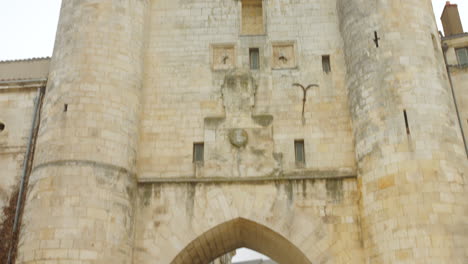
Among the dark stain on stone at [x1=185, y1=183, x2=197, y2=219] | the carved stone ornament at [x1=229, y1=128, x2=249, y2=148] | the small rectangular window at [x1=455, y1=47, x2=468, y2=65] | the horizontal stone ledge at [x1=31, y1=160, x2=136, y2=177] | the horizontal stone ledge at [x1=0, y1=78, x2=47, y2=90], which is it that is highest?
the small rectangular window at [x1=455, y1=47, x2=468, y2=65]

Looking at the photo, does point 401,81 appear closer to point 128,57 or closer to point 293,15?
point 293,15

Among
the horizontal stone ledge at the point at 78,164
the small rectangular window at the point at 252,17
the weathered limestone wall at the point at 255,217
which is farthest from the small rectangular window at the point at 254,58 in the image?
the horizontal stone ledge at the point at 78,164

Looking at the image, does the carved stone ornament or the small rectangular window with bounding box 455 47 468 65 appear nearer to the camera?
the carved stone ornament

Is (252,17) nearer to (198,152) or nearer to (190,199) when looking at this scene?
(198,152)

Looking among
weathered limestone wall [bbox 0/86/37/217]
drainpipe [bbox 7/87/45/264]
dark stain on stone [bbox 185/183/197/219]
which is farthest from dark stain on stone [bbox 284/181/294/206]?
weathered limestone wall [bbox 0/86/37/217]

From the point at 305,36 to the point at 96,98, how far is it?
4914 mm

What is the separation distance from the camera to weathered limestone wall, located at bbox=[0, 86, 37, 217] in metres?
11.5

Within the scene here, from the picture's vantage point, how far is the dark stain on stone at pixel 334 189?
35.6 ft

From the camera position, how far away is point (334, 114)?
11.8m

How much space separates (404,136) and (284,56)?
3.46 meters

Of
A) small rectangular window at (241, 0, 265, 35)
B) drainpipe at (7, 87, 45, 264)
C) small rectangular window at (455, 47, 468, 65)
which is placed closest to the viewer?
drainpipe at (7, 87, 45, 264)

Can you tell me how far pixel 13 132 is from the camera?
39.7ft

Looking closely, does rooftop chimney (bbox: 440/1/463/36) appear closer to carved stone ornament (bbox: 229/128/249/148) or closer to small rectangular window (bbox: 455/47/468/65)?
small rectangular window (bbox: 455/47/468/65)

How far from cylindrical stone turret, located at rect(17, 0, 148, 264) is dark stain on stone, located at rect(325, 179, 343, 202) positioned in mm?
3883
